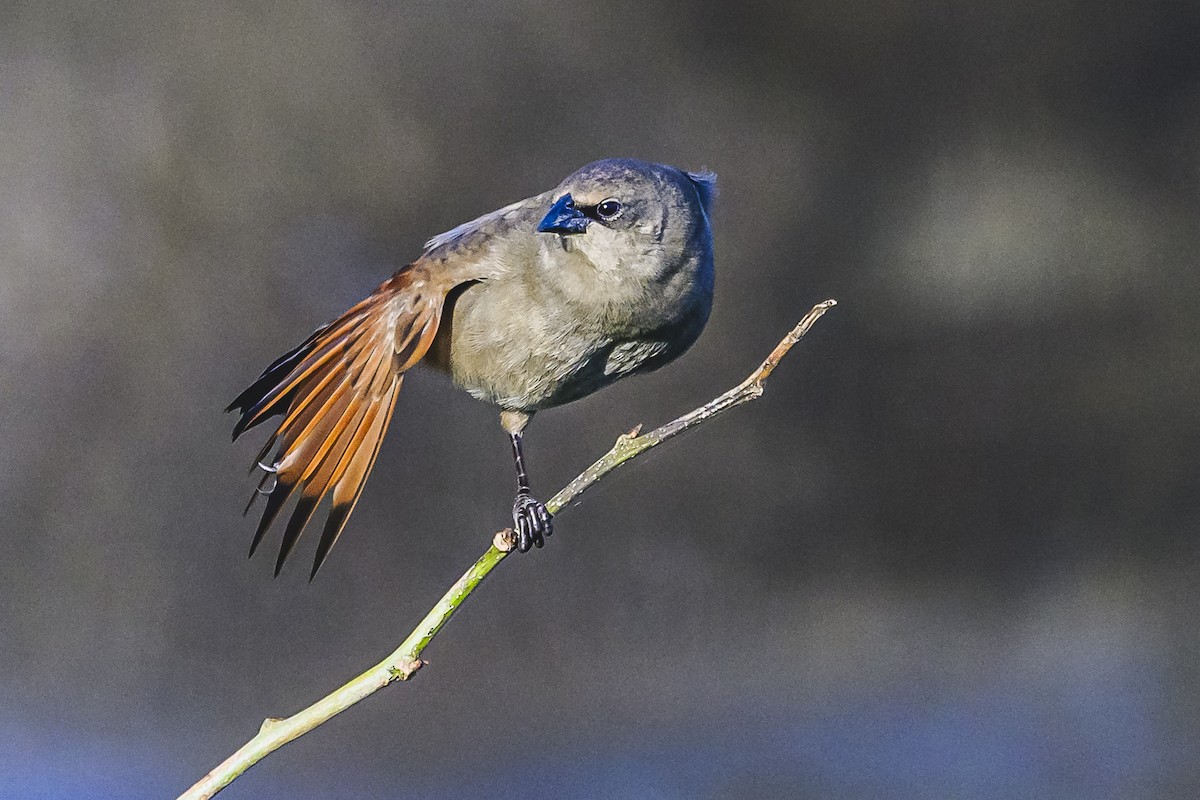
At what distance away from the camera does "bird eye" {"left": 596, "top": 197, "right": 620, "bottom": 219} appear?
4.10 ft

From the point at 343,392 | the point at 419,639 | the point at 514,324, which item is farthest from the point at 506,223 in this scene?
the point at 419,639

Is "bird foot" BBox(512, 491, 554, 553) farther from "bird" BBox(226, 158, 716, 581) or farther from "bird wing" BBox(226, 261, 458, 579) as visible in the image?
"bird wing" BBox(226, 261, 458, 579)

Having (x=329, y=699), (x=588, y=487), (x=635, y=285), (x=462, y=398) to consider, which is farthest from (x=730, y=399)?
(x=462, y=398)

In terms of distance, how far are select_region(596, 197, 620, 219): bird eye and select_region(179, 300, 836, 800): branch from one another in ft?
0.92

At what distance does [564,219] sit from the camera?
4.07 ft

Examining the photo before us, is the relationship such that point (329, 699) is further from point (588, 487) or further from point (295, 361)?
point (295, 361)

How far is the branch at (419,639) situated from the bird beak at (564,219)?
26cm

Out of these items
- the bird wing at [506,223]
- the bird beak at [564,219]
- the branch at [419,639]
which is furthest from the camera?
the bird wing at [506,223]

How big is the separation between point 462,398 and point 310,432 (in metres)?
1.97

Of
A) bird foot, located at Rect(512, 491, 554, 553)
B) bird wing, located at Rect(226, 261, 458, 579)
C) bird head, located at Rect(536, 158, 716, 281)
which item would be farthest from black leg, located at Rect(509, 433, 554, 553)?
bird head, located at Rect(536, 158, 716, 281)

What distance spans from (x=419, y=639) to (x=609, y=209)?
52 centimetres

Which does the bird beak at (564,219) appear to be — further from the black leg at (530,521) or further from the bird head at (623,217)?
the black leg at (530,521)

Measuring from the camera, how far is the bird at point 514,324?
1265mm

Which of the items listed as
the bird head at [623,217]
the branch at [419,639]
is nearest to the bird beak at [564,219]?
the bird head at [623,217]
